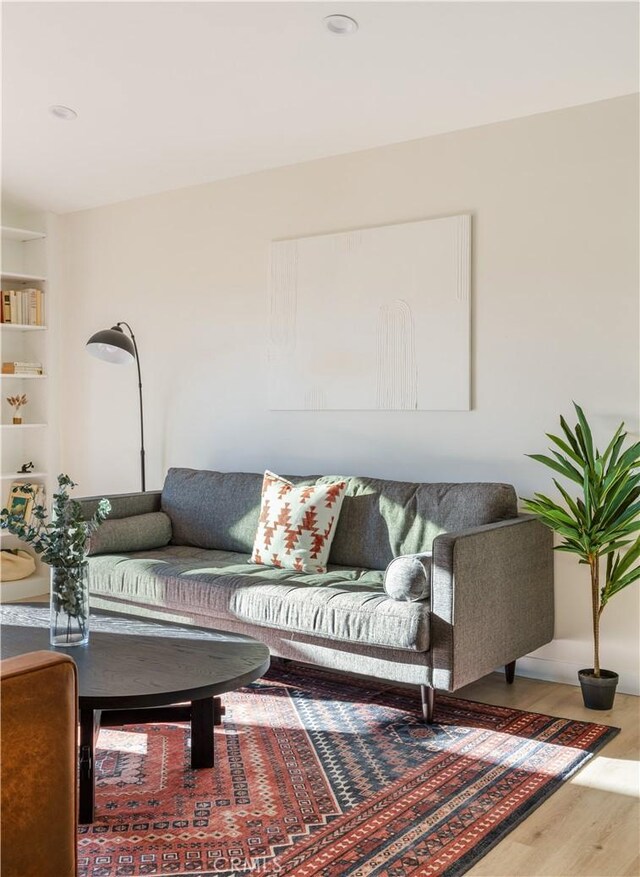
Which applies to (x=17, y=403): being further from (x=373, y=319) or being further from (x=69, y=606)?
(x=69, y=606)

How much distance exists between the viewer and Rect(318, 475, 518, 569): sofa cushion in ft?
11.7

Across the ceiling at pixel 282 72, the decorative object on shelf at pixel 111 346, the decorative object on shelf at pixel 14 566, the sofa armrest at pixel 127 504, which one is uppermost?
the ceiling at pixel 282 72

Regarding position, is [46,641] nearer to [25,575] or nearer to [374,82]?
[374,82]

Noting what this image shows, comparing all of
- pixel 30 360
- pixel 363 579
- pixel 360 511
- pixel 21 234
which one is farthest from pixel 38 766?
pixel 21 234

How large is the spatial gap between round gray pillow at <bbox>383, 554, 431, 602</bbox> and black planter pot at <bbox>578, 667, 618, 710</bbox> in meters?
0.78

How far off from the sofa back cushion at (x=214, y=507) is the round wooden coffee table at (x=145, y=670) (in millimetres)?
1243

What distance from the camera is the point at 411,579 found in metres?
3.09

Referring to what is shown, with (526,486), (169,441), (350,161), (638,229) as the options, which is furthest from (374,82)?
(169,441)

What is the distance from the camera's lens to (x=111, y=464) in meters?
5.54

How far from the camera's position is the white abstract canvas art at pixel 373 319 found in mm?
4031

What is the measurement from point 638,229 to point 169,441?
115 inches

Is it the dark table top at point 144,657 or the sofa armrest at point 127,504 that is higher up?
the sofa armrest at point 127,504

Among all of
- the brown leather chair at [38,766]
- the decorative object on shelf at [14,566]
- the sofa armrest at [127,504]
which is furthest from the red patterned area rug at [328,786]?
the decorative object on shelf at [14,566]

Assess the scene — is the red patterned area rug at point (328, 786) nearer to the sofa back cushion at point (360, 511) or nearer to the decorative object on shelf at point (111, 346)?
the sofa back cushion at point (360, 511)
